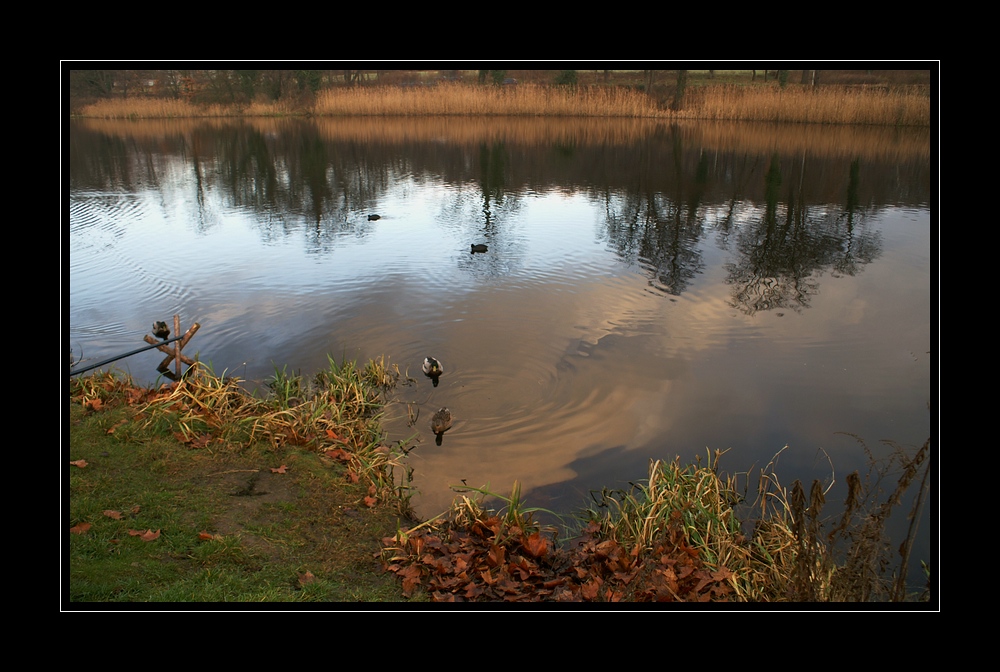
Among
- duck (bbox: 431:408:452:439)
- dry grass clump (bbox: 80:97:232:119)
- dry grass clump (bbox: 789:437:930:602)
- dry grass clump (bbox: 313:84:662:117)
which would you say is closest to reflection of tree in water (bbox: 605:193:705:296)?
duck (bbox: 431:408:452:439)

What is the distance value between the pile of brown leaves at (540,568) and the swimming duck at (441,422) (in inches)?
81.7

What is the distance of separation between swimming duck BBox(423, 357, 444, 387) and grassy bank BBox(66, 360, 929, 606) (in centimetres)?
153

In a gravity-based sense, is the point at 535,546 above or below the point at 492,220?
below

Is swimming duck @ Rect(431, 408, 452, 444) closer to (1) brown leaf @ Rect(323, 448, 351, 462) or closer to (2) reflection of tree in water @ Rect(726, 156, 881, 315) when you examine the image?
(1) brown leaf @ Rect(323, 448, 351, 462)

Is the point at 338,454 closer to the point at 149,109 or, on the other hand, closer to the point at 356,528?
the point at 356,528

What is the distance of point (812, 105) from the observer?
27672 millimetres

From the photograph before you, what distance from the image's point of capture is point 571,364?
9492mm

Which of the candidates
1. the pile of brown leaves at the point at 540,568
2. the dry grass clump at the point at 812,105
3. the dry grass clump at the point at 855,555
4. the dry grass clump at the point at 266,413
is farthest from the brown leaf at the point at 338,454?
the dry grass clump at the point at 812,105

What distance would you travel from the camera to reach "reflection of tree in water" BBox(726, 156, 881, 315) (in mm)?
12268

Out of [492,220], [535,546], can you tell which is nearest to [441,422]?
[535,546]

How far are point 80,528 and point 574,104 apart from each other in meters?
33.2

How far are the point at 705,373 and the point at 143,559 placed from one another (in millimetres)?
7204

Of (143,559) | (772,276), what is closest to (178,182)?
(772,276)
